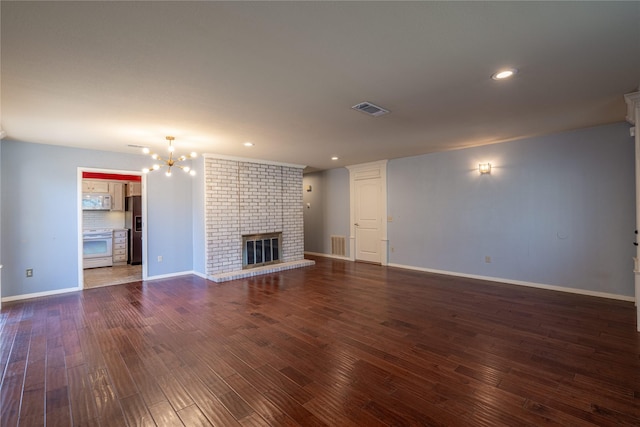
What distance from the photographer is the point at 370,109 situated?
326cm

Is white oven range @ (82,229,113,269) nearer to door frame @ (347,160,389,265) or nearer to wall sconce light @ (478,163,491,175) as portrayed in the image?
door frame @ (347,160,389,265)

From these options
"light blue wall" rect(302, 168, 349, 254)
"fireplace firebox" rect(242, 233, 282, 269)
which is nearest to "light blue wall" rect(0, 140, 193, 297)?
"fireplace firebox" rect(242, 233, 282, 269)

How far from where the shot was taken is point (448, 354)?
8.58ft

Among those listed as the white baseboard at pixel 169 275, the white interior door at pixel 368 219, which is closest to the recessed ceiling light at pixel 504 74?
the white interior door at pixel 368 219

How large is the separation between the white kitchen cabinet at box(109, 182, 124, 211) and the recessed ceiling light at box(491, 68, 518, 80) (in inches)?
330

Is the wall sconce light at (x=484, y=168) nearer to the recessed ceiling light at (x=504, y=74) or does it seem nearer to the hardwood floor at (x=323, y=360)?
the hardwood floor at (x=323, y=360)

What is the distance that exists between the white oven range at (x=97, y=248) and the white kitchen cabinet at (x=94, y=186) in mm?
995

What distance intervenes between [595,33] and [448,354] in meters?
2.62

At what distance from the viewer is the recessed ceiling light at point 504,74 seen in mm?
2416

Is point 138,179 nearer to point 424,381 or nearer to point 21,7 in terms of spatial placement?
point 21,7

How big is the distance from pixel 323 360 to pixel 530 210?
14.3 feet

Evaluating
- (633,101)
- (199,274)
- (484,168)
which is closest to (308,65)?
(633,101)

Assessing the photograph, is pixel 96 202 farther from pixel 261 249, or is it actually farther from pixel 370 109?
pixel 370 109

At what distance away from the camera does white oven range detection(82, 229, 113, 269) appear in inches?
273
